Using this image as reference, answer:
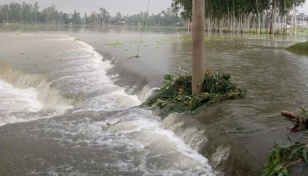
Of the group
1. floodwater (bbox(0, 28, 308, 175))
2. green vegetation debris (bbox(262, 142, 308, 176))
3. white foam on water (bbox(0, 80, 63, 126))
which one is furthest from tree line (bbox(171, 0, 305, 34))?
green vegetation debris (bbox(262, 142, 308, 176))

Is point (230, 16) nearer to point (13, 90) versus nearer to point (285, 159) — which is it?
point (13, 90)

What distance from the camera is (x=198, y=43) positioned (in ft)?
34.9

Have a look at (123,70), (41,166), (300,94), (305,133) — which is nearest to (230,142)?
(305,133)

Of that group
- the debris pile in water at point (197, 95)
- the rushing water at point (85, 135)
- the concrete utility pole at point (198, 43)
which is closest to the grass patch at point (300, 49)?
the rushing water at point (85, 135)

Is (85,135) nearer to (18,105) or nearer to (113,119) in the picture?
(113,119)

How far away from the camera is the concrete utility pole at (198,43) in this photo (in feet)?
33.9

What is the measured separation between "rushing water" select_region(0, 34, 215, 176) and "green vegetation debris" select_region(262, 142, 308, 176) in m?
1.33

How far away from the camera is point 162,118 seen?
10.8m

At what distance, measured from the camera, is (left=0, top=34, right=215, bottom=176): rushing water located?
7770mm

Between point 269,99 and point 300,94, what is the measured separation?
53.9 inches

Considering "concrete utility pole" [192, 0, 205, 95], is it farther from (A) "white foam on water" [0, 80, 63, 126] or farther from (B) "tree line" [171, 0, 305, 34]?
(B) "tree line" [171, 0, 305, 34]

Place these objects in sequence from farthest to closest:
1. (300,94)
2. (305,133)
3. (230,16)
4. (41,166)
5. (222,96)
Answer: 1. (230,16)
2. (300,94)
3. (222,96)
4. (41,166)
5. (305,133)

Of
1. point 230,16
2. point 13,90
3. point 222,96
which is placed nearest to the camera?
point 222,96

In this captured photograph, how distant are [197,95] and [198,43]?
5.01ft
